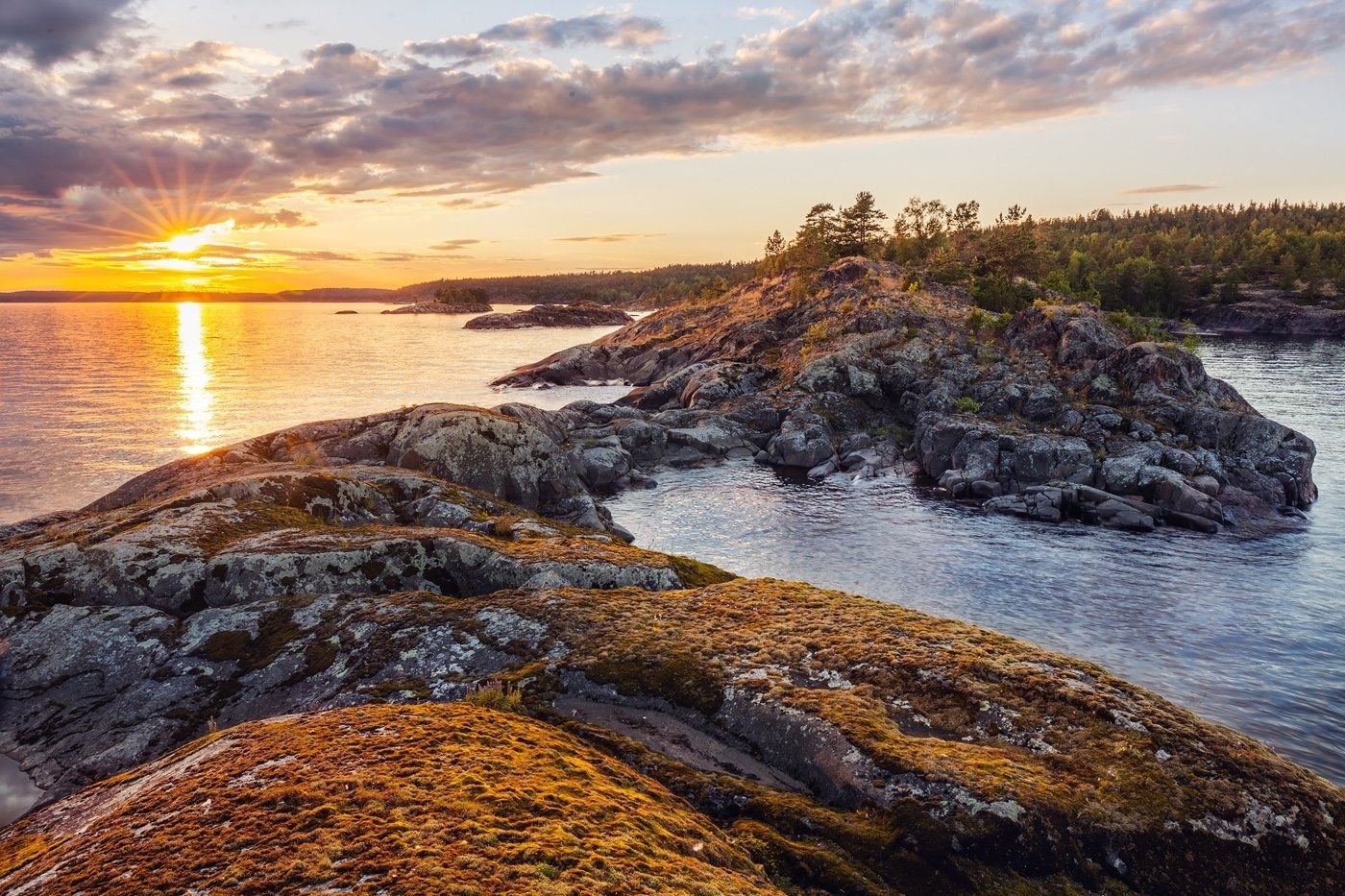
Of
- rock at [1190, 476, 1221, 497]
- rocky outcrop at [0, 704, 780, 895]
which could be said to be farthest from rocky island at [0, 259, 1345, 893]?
rock at [1190, 476, 1221, 497]

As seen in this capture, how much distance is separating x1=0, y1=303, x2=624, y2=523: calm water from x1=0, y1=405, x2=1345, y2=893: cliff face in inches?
1289

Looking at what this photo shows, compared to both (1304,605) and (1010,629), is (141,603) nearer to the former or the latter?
(1010,629)

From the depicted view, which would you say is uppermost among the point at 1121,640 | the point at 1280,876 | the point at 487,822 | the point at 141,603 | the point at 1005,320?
the point at 1005,320

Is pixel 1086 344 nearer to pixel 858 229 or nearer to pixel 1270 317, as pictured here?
pixel 858 229

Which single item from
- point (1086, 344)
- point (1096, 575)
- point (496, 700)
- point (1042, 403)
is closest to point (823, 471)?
point (1042, 403)

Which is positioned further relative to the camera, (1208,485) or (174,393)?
(174,393)

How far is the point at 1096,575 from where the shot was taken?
35844 millimetres

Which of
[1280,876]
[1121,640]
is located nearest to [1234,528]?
[1121,640]

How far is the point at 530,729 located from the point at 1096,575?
34589 millimetres

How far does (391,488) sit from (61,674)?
13010 millimetres

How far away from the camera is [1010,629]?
29438mm

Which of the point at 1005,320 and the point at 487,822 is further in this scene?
the point at 1005,320

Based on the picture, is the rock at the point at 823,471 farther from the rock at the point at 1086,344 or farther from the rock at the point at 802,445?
the rock at the point at 1086,344

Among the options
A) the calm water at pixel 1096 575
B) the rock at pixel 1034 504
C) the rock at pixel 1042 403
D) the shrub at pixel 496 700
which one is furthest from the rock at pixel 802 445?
the shrub at pixel 496 700
